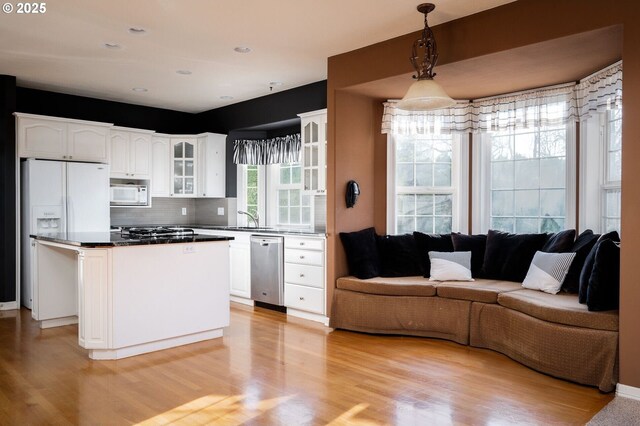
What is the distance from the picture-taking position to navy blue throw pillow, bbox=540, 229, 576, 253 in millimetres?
4242

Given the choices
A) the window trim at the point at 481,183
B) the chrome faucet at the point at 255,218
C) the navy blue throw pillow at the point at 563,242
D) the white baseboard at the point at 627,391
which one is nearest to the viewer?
the white baseboard at the point at 627,391

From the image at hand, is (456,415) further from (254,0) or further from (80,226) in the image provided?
(80,226)

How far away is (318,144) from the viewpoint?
18.7ft

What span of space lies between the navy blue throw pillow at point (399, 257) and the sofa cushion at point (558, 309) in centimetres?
108

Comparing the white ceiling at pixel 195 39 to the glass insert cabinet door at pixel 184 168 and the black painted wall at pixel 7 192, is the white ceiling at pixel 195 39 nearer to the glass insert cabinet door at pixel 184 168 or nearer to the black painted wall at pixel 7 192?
the black painted wall at pixel 7 192

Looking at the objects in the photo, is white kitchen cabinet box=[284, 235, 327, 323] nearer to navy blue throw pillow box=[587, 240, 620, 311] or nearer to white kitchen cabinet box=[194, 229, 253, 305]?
white kitchen cabinet box=[194, 229, 253, 305]

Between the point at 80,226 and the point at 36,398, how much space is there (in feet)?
11.1

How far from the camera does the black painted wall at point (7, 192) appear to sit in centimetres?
573

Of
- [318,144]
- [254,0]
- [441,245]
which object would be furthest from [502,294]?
[254,0]

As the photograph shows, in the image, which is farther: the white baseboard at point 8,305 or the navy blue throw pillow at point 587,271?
the white baseboard at point 8,305

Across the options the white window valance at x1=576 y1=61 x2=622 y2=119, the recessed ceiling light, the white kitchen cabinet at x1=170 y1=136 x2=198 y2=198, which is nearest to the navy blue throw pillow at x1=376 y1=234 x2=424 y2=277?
the white window valance at x1=576 y1=61 x2=622 y2=119

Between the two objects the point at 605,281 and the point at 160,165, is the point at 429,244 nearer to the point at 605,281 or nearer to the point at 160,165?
the point at 605,281

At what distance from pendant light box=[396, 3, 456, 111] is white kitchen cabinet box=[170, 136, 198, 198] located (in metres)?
4.35

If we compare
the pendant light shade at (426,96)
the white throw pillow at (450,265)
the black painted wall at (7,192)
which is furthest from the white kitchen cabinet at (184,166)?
the pendant light shade at (426,96)
